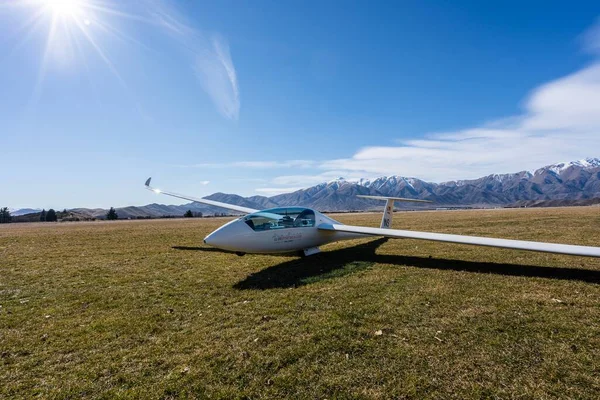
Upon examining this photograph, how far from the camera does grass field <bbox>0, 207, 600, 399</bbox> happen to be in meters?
4.42

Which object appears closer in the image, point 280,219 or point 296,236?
point 280,219

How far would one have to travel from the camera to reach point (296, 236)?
13156 millimetres

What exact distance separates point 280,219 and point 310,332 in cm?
688

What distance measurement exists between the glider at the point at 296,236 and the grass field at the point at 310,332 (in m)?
0.93

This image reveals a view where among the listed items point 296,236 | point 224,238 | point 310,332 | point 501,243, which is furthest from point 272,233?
point 501,243

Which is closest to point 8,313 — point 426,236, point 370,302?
point 370,302

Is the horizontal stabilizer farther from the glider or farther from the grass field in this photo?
the grass field

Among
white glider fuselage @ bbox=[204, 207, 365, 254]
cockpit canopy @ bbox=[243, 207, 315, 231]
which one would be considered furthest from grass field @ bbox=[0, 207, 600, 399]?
cockpit canopy @ bbox=[243, 207, 315, 231]

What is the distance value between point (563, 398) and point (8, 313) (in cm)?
1192

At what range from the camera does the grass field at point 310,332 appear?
174 inches

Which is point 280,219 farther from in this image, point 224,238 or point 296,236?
point 224,238

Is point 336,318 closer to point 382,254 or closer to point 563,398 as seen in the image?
point 563,398

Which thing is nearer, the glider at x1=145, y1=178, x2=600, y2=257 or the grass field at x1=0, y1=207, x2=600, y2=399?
the grass field at x1=0, y1=207, x2=600, y2=399

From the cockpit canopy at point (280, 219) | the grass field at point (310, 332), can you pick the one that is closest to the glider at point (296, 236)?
the cockpit canopy at point (280, 219)
